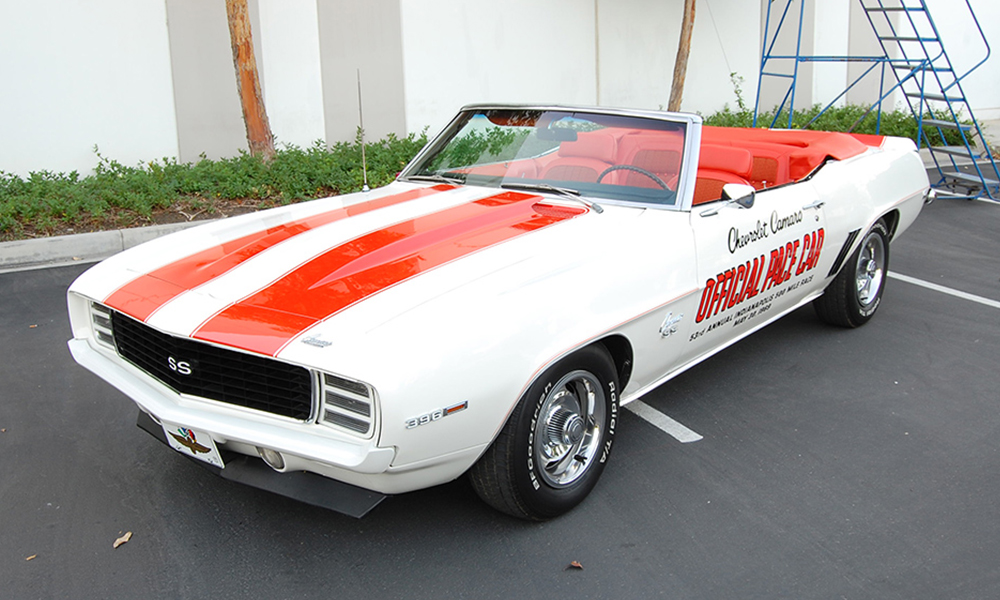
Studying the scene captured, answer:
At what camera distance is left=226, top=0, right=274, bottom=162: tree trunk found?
28.6 ft

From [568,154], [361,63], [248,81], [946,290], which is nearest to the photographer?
[568,154]

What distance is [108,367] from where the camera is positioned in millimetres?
3316

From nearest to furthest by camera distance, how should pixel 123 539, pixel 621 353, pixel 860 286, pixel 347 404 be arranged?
pixel 347 404, pixel 123 539, pixel 621 353, pixel 860 286

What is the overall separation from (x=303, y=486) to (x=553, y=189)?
78.1 inches

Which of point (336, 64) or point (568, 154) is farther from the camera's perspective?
point (336, 64)

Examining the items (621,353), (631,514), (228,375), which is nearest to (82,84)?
(228,375)

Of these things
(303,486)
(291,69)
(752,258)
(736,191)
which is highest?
(291,69)

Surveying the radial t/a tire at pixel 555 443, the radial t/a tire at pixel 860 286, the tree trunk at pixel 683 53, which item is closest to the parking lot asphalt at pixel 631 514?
the radial t/a tire at pixel 555 443

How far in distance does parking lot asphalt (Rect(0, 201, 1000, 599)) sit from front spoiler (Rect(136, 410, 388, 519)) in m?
0.36

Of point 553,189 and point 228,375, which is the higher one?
point 553,189

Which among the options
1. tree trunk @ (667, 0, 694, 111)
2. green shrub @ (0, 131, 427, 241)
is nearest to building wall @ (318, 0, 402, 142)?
green shrub @ (0, 131, 427, 241)

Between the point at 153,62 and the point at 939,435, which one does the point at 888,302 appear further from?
the point at 153,62

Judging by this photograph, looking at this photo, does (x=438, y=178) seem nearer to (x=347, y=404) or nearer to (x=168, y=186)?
(x=347, y=404)

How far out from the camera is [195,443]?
9.69ft
